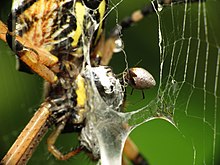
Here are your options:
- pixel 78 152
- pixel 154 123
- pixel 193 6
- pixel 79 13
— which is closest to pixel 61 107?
pixel 78 152

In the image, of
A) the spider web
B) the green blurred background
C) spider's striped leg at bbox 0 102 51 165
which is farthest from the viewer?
the green blurred background

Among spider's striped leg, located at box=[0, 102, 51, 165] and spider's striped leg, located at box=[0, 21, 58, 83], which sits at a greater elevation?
spider's striped leg, located at box=[0, 21, 58, 83]

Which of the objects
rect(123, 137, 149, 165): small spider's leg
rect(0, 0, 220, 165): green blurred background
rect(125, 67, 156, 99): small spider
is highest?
rect(125, 67, 156, 99): small spider

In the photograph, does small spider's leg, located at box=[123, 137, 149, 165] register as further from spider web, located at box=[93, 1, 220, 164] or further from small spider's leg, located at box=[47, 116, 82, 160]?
small spider's leg, located at box=[47, 116, 82, 160]

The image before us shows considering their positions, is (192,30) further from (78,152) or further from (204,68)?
(78,152)

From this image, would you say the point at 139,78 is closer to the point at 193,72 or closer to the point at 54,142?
the point at 54,142

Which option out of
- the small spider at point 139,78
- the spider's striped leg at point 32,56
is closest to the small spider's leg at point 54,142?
the spider's striped leg at point 32,56

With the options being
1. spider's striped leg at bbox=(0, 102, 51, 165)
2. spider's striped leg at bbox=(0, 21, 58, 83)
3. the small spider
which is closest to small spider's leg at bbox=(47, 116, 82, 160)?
spider's striped leg at bbox=(0, 102, 51, 165)

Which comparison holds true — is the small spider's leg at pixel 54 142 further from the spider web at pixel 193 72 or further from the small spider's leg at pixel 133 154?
the small spider's leg at pixel 133 154

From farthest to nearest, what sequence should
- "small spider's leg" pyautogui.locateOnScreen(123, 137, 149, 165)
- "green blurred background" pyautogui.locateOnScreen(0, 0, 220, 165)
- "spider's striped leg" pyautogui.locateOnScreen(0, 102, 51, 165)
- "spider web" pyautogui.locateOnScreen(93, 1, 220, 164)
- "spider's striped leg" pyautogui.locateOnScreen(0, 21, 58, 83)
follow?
"small spider's leg" pyautogui.locateOnScreen(123, 137, 149, 165) < "green blurred background" pyautogui.locateOnScreen(0, 0, 220, 165) < "spider web" pyautogui.locateOnScreen(93, 1, 220, 164) < "spider's striped leg" pyautogui.locateOnScreen(0, 102, 51, 165) < "spider's striped leg" pyautogui.locateOnScreen(0, 21, 58, 83)

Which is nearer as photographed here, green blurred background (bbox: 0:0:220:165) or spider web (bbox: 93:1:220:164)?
spider web (bbox: 93:1:220:164)
